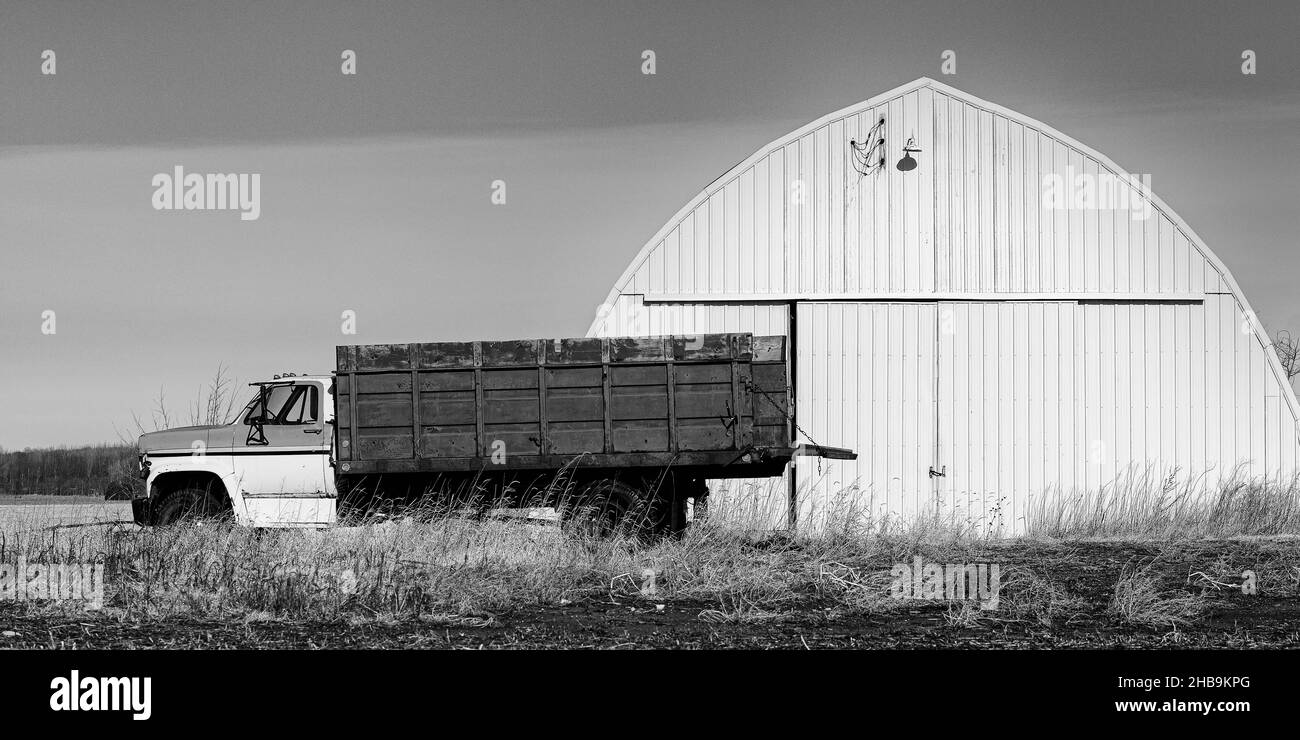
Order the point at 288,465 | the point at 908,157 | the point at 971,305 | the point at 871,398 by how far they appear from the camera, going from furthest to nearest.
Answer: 1. the point at 908,157
2. the point at 971,305
3. the point at 871,398
4. the point at 288,465

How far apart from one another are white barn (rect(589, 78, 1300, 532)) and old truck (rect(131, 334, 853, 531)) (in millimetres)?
3610

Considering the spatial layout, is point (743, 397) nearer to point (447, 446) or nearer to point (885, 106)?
point (447, 446)

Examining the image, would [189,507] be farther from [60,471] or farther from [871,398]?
[60,471]

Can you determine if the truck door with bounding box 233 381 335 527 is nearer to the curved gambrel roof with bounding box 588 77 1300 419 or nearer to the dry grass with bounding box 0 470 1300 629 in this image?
the dry grass with bounding box 0 470 1300 629

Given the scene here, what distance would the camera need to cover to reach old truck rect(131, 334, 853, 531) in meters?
12.8

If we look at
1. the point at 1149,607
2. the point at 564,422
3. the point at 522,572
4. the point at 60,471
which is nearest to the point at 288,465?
the point at 564,422

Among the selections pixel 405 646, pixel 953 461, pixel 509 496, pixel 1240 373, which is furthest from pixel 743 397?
pixel 1240 373

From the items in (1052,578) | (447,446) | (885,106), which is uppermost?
(885,106)

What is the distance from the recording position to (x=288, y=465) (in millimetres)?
13531

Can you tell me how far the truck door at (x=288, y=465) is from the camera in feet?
44.1

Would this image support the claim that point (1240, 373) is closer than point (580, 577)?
No

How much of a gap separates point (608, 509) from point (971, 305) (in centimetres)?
660

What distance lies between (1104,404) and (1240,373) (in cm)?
205
